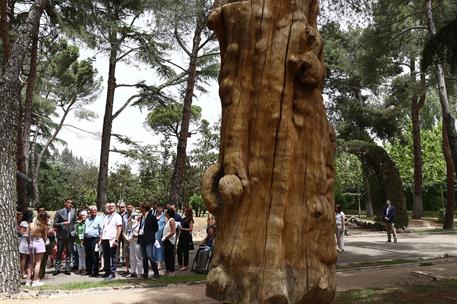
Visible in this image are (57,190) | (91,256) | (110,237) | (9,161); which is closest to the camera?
(9,161)

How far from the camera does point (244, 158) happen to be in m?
3.70

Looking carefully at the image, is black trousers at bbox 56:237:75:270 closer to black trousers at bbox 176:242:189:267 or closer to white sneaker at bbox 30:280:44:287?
white sneaker at bbox 30:280:44:287

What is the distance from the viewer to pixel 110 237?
9.59 m

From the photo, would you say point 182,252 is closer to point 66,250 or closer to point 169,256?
point 169,256

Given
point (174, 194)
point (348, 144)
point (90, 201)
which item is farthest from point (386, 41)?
point (90, 201)

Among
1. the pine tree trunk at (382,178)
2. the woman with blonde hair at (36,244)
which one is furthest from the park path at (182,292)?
the pine tree trunk at (382,178)

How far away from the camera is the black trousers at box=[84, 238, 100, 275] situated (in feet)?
33.0

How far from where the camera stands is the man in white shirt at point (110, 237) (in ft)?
31.5

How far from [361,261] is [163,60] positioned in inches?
413

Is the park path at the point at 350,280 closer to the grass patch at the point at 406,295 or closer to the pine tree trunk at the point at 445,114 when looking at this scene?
the grass patch at the point at 406,295

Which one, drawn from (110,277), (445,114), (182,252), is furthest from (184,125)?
(445,114)

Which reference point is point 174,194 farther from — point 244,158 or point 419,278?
point 244,158

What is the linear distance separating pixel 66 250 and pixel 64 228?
0.63 meters

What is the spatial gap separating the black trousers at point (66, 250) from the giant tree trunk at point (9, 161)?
7.95ft
